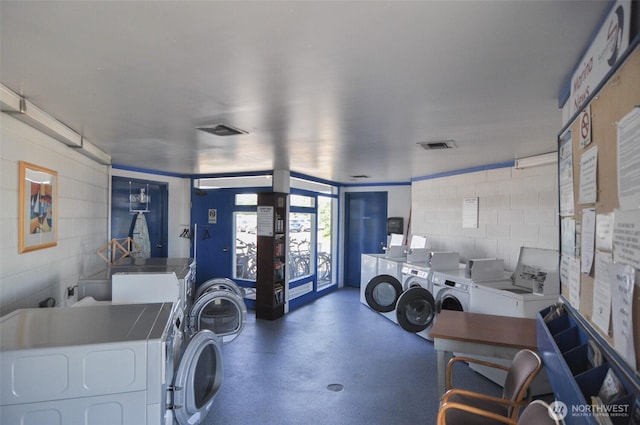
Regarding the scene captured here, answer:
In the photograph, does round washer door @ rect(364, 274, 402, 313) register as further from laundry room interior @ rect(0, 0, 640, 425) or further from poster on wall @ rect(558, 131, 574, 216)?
poster on wall @ rect(558, 131, 574, 216)

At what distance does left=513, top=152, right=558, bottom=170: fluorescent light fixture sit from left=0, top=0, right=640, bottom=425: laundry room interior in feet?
0.09

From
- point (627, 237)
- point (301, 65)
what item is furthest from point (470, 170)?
point (627, 237)

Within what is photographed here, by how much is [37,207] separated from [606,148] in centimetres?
345

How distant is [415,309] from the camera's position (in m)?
4.48

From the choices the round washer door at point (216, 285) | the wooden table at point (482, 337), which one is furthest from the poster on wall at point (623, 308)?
the round washer door at point (216, 285)

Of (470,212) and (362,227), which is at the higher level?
(470,212)

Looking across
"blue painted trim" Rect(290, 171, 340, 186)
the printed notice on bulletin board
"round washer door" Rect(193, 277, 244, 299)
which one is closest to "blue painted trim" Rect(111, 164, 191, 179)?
the printed notice on bulletin board

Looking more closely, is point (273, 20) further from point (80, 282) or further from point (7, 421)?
point (80, 282)

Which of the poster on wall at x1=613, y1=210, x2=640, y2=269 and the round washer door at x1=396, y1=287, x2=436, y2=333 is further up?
the poster on wall at x1=613, y1=210, x2=640, y2=269

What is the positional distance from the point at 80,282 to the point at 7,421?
6.66 feet

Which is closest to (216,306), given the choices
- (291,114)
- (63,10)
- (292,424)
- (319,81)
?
(292,424)

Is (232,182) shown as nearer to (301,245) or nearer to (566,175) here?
(301,245)

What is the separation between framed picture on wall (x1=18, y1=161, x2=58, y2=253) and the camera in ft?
8.22

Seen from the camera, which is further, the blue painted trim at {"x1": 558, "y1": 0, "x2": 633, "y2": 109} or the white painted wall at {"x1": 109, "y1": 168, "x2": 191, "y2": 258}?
the white painted wall at {"x1": 109, "y1": 168, "x2": 191, "y2": 258}
